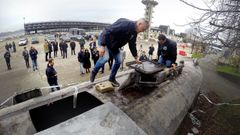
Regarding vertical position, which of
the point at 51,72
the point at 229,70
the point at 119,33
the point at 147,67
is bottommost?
the point at 229,70

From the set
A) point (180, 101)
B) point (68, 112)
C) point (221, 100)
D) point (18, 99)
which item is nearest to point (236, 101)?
point (221, 100)

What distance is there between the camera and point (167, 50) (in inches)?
285

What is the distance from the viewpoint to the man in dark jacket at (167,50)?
23.1 ft

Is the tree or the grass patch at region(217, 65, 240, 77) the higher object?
the tree

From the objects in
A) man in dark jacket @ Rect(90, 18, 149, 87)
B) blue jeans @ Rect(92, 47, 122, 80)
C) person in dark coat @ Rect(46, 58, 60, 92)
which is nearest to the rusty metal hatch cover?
blue jeans @ Rect(92, 47, 122, 80)

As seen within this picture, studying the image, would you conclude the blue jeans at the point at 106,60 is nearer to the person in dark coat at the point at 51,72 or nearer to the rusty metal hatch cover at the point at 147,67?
the rusty metal hatch cover at the point at 147,67

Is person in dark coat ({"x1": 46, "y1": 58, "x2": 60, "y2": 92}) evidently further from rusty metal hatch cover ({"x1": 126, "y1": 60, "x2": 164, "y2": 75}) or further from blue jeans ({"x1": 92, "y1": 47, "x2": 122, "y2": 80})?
rusty metal hatch cover ({"x1": 126, "y1": 60, "x2": 164, "y2": 75})

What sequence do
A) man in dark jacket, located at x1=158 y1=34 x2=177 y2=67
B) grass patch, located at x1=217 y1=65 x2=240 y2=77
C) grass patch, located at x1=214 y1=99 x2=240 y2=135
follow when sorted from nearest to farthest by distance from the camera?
1. man in dark jacket, located at x1=158 y1=34 x2=177 y2=67
2. grass patch, located at x1=214 y1=99 x2=240 y2=135
3. grass patch, located at x1=217 y1=65 x2=240 y2=77

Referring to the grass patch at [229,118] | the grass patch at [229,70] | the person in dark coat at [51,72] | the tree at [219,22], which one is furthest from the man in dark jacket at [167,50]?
the grass patch at [229,70]

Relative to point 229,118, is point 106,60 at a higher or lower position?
higher

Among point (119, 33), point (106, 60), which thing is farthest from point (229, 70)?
point (119, 33)

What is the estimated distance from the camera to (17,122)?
10.6ft

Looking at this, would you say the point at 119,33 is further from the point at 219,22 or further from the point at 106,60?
the point at 219,22

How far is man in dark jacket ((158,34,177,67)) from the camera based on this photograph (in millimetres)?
7039
